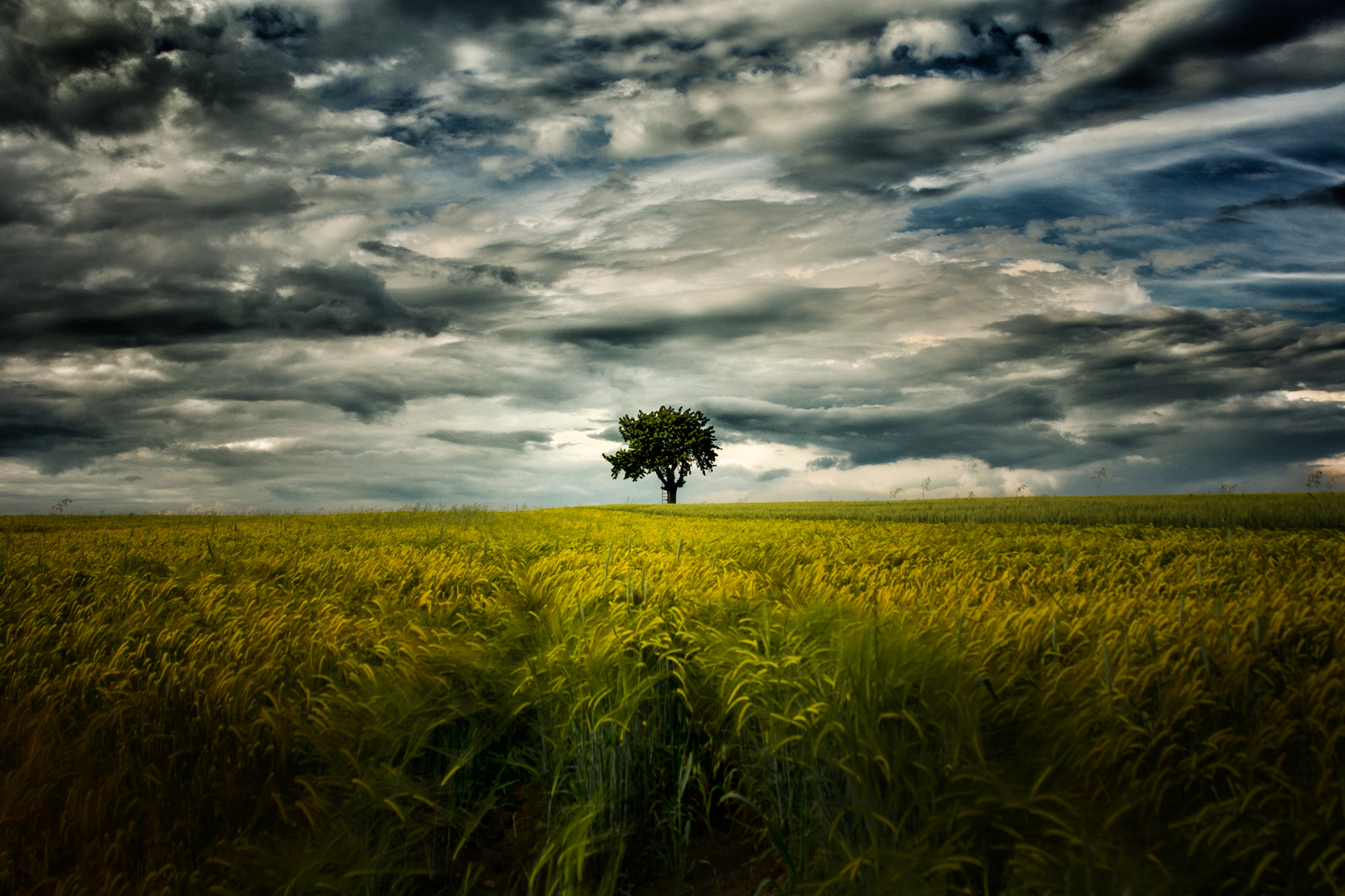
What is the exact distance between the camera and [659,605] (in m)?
5.39

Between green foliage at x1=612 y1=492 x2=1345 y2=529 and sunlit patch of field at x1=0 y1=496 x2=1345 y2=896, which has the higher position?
green foliage at x1=612 y1=492 x2=1345 y2=529

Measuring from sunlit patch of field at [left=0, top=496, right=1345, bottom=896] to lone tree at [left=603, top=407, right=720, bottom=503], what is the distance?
154 feet

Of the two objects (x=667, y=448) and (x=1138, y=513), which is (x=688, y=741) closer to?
(x=1138, y=513)

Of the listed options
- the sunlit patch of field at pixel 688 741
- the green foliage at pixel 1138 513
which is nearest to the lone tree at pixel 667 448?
the green foliage at pixel 1138 513

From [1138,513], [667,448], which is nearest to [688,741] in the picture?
[1138,513]

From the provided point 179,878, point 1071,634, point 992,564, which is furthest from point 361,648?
point 992,564

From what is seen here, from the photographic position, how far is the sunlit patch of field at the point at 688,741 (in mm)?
2865

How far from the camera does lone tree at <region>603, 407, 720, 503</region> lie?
53.4 meters

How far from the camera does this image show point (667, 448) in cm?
5319

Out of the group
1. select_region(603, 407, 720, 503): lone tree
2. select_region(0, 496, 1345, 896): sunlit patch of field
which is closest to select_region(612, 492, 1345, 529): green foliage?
select_region(0, 496, 1345, 896): sunlit patch of field

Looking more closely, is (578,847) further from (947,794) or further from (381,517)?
(381,517)

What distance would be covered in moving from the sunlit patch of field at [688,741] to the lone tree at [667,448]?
154 feet

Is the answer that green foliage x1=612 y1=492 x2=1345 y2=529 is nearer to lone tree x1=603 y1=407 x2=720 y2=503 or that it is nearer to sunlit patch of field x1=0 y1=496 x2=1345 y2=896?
sunlit patch of field x1=0 y1=496 x2=1345 y2=896

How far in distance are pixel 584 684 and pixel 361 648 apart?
2233mm
